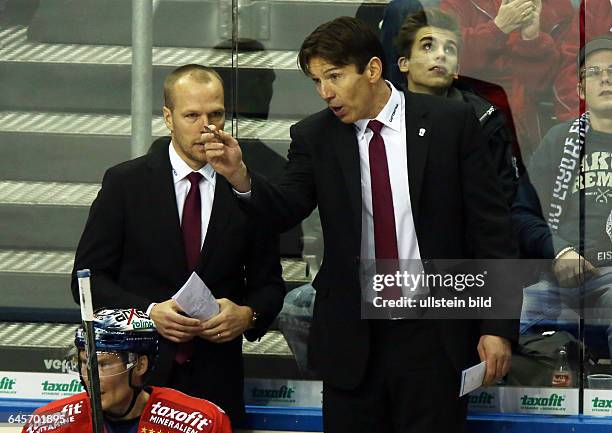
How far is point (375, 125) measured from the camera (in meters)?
5.59

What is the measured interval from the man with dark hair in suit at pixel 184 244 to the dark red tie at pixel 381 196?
0.52 metres

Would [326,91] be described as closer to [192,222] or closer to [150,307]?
[192,222]

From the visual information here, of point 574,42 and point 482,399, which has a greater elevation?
point 574,42

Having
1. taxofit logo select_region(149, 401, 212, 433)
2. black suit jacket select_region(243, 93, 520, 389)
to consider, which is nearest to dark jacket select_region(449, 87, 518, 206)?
black suit jacket select_region(243, 93, 520, 389)

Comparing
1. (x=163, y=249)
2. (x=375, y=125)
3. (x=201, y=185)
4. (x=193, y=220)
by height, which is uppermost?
(x=375, y=125)

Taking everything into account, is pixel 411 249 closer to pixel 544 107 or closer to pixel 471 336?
pixel 471 336

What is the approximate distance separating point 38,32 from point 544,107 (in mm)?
2048

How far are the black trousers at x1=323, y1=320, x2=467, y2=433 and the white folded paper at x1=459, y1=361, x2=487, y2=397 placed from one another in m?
0.09

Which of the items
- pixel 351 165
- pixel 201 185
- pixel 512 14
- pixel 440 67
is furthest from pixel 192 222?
pixel 512 14

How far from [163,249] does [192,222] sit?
15 centimetres

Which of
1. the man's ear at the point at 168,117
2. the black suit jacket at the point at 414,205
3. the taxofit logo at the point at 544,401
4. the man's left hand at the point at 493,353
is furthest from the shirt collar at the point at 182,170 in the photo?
the taxofit logo at the point at 544,401

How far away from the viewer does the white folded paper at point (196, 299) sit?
5.59 meters

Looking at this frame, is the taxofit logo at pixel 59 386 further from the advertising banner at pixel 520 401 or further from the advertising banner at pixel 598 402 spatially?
the advertising banner at pixel 598 402

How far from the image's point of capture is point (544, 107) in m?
6.26
